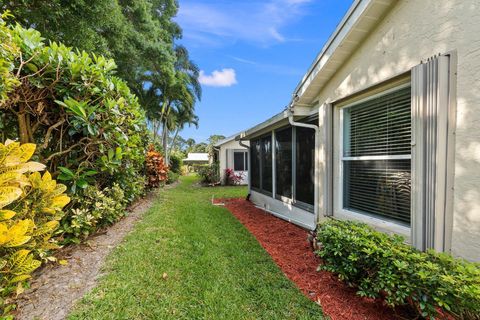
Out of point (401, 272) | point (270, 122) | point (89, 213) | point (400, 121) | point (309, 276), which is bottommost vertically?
point (309, 276)

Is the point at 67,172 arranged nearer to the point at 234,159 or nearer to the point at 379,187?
the point at 379,187

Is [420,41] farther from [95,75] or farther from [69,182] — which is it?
[69,182]

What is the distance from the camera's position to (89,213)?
4.20 meters

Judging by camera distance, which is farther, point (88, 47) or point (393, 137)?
point (88, 47)

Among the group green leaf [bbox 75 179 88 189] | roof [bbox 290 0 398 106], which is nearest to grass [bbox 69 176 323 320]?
green leaf [bbox 75 179 88 189]

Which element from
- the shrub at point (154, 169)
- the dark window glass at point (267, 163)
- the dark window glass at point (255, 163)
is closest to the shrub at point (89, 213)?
the shrub at point (154, 169)

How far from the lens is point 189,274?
3.63 meters

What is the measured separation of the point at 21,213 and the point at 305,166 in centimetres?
520

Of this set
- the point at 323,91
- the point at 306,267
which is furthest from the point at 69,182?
the point at 323,91

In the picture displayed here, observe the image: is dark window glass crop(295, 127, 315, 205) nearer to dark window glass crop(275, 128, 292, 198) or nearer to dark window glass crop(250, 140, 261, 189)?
dark window glass crop(275, 128, 292, 198)

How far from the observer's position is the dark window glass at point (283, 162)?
6820mm

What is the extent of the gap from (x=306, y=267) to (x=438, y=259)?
6.53ft

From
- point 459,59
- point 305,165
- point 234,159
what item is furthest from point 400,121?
point 234,159

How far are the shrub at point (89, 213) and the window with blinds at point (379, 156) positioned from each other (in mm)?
4507
